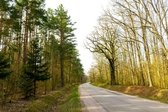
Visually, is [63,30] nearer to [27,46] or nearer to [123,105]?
[27,46]

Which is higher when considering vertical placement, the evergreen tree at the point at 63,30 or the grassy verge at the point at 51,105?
the evergreen tree at the point at 63,30

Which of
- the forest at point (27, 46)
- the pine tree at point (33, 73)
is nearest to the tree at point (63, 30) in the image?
the forest at point (27, 46)

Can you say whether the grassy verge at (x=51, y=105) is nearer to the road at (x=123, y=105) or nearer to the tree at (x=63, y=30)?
the road at (x=123, y=105)

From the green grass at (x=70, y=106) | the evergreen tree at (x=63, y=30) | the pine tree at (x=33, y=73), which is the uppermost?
the evergreen tree at (x=63, y=30)

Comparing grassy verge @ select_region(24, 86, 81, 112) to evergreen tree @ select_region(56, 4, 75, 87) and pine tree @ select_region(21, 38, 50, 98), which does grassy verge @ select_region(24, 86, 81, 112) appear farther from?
evergreen tree @ select_region(56, 4, 75, 87)

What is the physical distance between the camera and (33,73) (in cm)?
2380

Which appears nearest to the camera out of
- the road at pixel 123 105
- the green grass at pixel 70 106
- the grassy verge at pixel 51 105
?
the road at pixel 123 105

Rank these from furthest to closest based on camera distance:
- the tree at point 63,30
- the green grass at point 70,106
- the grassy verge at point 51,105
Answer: the tree at point 63,30, the green grass at point 70,106, the grassy verge at point 51,105

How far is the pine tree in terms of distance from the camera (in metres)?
23.0

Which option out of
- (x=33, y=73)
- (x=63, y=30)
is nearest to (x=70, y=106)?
(x=33, y=73)

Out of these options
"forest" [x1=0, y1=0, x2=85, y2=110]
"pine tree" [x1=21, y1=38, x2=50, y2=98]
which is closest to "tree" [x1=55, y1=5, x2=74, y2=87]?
"forest" [x1=0, y1=0, x2=85, y2=110]

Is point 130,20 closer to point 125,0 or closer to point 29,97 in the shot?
point 125,0

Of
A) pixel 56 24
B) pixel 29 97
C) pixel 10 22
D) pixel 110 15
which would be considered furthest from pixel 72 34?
pixel 29 97

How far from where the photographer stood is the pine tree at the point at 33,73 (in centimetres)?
2301
